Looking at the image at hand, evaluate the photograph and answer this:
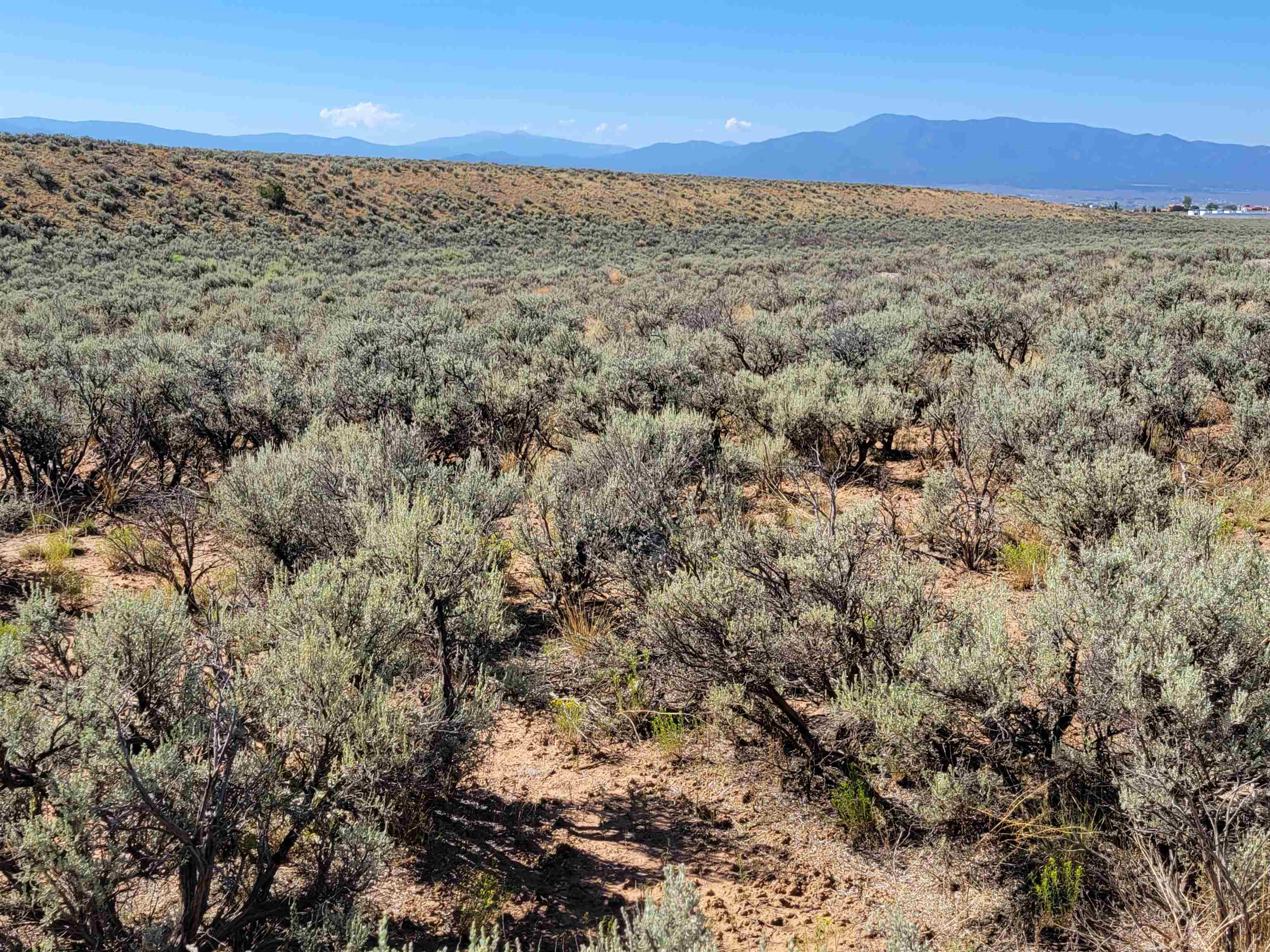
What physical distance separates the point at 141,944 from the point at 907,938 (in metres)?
2.45

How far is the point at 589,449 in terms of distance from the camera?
621 cm

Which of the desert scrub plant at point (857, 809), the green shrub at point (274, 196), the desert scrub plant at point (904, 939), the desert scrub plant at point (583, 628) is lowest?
the desert scrub plant at point (857, 809)

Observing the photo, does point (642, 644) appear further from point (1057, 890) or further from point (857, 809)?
point (1057, 890)

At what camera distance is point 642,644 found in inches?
181

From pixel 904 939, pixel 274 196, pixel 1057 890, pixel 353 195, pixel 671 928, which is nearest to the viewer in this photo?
pixel 671 928

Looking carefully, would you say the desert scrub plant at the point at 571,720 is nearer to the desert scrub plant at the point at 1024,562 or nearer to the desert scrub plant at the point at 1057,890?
the desert scrub plant at the point at 1057,890

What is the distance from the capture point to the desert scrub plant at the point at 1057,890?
2797mm

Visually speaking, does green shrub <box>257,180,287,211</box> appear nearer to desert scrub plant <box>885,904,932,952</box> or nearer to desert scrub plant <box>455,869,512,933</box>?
desert scrub plant <box>455,869,512,933</box>

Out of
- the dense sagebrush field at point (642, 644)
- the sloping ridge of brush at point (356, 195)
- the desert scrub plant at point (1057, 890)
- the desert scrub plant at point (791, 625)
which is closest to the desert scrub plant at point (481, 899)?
the dense sagebrush field at point (642, 644)

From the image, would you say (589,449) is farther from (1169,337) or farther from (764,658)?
(1169,337)

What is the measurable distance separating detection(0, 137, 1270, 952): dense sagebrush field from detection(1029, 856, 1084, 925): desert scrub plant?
18 mm

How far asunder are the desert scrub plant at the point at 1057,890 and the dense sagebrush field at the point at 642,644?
2 centimetres

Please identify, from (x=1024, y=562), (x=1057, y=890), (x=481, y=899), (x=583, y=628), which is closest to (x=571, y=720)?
(x=583, y=628)

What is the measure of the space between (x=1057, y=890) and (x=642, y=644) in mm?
2425
